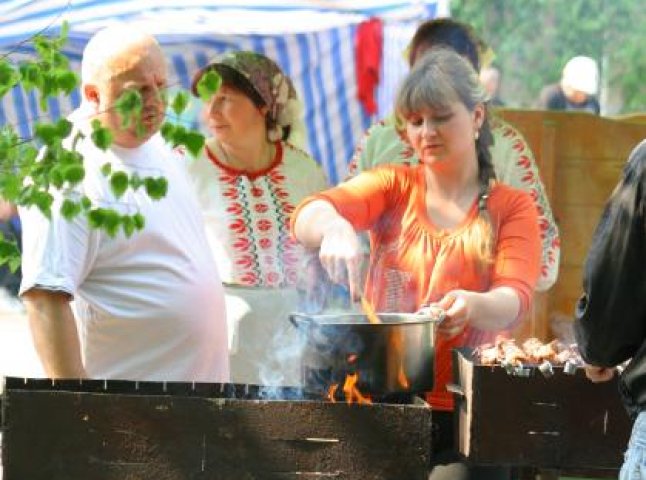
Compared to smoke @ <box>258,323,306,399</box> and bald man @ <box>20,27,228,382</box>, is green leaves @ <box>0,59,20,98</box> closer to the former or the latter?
bald man @ <box>20,27,228,382</box>

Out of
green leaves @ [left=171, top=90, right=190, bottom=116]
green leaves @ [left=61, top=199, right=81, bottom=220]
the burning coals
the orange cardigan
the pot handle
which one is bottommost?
the burning coals

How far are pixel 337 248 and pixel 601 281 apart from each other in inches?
42.5

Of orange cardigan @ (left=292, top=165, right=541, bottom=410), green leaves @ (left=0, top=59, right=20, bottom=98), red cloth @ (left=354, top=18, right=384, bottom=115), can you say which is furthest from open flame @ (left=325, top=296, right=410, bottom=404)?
red cloth @ (left=354, top=18, right=384, bottom=115)

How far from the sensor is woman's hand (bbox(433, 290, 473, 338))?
3.94 m

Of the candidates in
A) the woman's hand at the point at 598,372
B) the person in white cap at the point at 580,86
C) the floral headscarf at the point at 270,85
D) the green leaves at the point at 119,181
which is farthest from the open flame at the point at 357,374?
the person in white cap at the point at 580,86

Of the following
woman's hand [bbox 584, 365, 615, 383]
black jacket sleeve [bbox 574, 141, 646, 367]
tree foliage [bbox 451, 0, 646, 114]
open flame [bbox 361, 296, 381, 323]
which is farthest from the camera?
tree foliage [bbox 451, 0, 646, 114]

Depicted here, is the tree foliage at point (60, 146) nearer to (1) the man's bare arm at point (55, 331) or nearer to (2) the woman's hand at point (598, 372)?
(1) the man's bare arm at point (55, 331)

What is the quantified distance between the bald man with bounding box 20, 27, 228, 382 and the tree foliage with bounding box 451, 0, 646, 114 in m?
17.5

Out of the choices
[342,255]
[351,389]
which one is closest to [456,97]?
[342,255]

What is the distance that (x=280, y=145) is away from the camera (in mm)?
5766

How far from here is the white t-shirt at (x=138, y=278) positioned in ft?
Answer: 12.6

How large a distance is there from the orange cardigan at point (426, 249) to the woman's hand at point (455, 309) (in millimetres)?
101

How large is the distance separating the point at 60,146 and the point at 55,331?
4.19ft

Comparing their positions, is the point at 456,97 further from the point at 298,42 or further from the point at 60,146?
the point at 298,42
